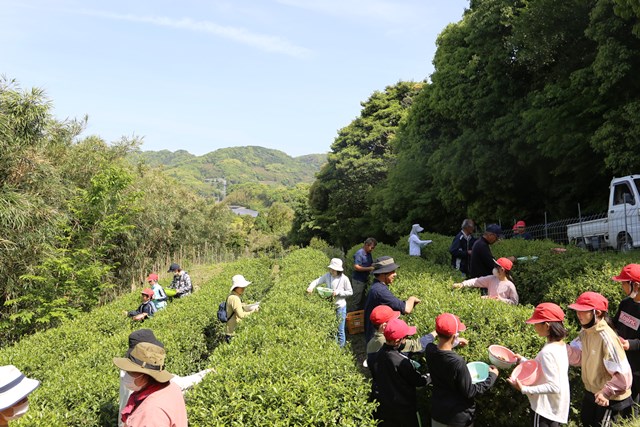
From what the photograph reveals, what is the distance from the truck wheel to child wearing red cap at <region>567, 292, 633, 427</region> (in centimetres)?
831

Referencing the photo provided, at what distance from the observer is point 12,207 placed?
36.1 feet

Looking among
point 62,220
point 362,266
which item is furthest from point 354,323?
point 62,220

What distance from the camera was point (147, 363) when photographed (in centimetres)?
312

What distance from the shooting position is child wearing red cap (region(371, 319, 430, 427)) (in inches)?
163

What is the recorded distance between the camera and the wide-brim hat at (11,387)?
270 cm

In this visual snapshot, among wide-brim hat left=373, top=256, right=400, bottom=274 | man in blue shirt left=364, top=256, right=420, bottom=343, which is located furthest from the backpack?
wide-brim hat left=373, top=256, right=400, bottom=274

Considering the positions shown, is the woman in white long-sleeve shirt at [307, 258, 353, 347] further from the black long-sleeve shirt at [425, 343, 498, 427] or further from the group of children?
the black long-sleeve shirt at [425, 343, 498, 427]

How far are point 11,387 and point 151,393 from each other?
0.83 metres

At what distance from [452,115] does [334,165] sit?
18117mm

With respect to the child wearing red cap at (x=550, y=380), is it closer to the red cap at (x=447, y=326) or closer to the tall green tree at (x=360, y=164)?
the red cap at (x=447, y=326)

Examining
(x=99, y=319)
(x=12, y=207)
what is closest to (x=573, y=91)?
(x=99, y=319)

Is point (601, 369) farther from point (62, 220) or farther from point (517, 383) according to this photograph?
point (62, 220)

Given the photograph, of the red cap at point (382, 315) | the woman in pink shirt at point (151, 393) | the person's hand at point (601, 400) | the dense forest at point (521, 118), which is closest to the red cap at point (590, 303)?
the person's hand at point (601, 400)

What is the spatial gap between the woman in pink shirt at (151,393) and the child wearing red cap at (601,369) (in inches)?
134
